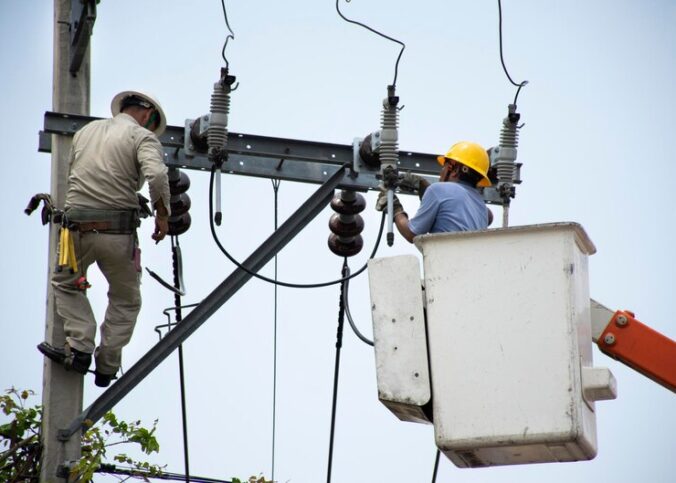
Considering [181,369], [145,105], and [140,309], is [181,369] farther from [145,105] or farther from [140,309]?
[145,105]

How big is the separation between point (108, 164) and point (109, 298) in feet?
2.50

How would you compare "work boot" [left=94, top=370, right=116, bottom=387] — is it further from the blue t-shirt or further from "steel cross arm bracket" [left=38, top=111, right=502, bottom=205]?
the blue t-shirt

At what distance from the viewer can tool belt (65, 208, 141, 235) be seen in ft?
28.5

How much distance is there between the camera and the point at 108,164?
8.73 metres

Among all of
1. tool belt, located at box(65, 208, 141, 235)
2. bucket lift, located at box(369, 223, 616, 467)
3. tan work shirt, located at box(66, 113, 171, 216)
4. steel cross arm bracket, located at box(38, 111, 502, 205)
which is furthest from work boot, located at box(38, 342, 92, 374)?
bucket lift, located at box(369, 223, 616, 467)

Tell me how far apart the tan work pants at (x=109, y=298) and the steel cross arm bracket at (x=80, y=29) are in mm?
1005

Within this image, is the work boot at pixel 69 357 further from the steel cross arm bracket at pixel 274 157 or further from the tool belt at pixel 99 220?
the steel cross arm bracket at pixel 274 157

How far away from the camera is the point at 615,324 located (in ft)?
21.2

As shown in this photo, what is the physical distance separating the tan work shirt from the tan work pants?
0.19 metres

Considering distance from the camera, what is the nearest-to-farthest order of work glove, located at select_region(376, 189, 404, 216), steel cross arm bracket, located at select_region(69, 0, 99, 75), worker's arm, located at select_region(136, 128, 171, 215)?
work glove, located at select_region(376, 189, 404, 216) → worker's arm, located at select_region(136, 128, 171, 215) → steel cross arm bracket, located at select_region(69, 0, 99, 75)

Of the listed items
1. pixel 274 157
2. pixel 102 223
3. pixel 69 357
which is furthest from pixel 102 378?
pixel 274 157

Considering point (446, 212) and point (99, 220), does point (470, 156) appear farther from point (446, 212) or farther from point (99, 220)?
point (99, 220)

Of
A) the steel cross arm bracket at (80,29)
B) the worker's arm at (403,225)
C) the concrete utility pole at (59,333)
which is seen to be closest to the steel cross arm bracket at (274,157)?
the concrete utility pole at (59,333)

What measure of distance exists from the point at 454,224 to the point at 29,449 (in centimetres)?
295
